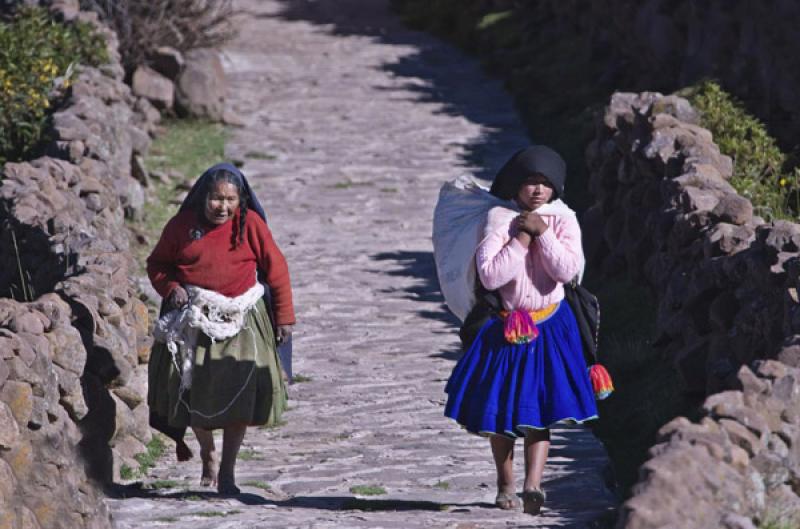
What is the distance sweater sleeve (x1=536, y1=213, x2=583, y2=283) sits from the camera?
26.9 feet

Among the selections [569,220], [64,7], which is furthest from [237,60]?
[569,220]

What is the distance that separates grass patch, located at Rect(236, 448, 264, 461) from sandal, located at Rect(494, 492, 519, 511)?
2037 millimetres

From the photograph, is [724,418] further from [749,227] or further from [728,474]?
[749,227]

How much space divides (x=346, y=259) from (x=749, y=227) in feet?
15.7

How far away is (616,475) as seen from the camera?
942cm

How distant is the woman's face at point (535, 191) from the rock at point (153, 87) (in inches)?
408

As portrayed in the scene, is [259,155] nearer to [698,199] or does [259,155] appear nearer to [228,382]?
[698,199]

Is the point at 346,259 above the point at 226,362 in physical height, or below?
below

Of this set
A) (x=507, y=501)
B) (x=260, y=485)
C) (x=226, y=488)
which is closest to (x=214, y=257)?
(x=226, y=488)

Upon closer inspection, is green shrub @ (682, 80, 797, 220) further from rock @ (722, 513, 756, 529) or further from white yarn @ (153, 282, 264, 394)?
rock @ (722, 513, 756, 529)

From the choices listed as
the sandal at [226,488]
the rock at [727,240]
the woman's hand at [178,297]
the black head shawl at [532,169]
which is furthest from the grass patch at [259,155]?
the black head shawl at [532,169]

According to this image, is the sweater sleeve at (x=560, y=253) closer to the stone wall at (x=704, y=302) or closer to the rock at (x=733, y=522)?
the stone wall at (x=704, y=302)

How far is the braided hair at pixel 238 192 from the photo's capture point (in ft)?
28.6

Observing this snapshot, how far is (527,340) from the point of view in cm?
823
